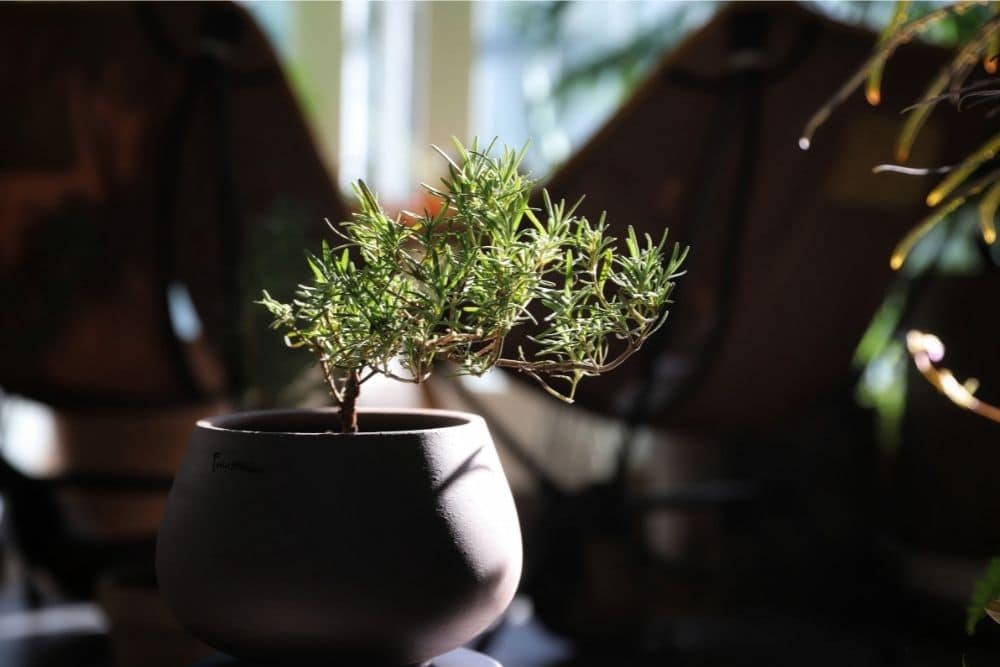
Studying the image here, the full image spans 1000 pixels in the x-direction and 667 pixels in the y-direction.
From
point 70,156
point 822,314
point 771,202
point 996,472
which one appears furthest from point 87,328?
point 996,472

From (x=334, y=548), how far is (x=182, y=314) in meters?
1.29

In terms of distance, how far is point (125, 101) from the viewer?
1401mm

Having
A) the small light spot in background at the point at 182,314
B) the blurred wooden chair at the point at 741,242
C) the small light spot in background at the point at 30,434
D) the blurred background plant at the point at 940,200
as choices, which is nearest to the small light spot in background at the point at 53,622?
the small light spot in background at the point at 30,434

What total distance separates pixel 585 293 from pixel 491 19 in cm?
295

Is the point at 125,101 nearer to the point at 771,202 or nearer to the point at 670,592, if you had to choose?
the point at 771,202

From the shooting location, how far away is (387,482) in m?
0.53

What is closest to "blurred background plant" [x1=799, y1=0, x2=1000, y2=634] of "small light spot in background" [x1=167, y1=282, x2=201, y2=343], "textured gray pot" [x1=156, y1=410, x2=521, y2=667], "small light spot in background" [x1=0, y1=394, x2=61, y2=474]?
"textured gray pot" [x1=156, y1=410, x2=521, y2=667]

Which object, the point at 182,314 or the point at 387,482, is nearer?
the point at 387,482

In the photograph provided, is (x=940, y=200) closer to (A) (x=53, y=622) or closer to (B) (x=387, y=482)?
(B) (x=387, y=482)

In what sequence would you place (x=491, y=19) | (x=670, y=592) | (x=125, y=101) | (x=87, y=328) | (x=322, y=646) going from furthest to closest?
(x=491, y=19) < (x=670, y=592) < (x=87, y=328) < (x=125, y=101) < (x=322, y=646)

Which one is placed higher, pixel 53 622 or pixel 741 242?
pixel 741 242

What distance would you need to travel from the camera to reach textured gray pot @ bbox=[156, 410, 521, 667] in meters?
0.51

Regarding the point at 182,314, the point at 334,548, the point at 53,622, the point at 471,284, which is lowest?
the point at 53,622

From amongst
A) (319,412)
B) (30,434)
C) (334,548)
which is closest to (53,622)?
(30,434)
